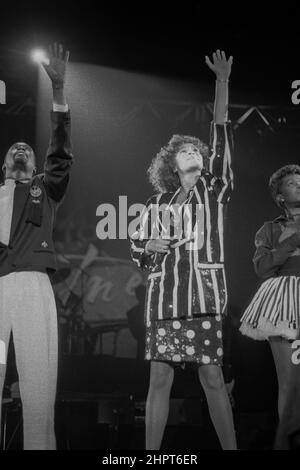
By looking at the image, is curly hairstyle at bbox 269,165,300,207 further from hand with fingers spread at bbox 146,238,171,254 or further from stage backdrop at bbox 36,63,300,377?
stage backdrop at bbox 36,63,300,377

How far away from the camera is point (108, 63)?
422cm

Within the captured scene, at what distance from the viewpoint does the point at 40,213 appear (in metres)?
3.15

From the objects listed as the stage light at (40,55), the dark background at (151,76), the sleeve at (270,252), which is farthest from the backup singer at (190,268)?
the stage light at (40,55)

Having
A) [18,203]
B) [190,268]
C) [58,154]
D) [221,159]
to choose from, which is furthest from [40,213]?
[221,159]

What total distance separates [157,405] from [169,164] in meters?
1.27

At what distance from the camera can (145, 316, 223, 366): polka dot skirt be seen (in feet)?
9.97

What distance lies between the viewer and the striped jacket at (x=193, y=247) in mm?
3129

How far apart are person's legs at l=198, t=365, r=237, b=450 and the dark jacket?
0.90 metres

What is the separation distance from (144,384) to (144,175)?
1.43 metres

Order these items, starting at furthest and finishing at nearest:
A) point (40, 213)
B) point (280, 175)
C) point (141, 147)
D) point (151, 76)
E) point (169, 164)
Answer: point (141, 147), point (151, 76), point (280, 175), point (169, 164), point (40, 213)

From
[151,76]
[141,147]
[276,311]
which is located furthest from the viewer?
[141,147]

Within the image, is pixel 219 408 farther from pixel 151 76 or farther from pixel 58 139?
pixel 151 76
